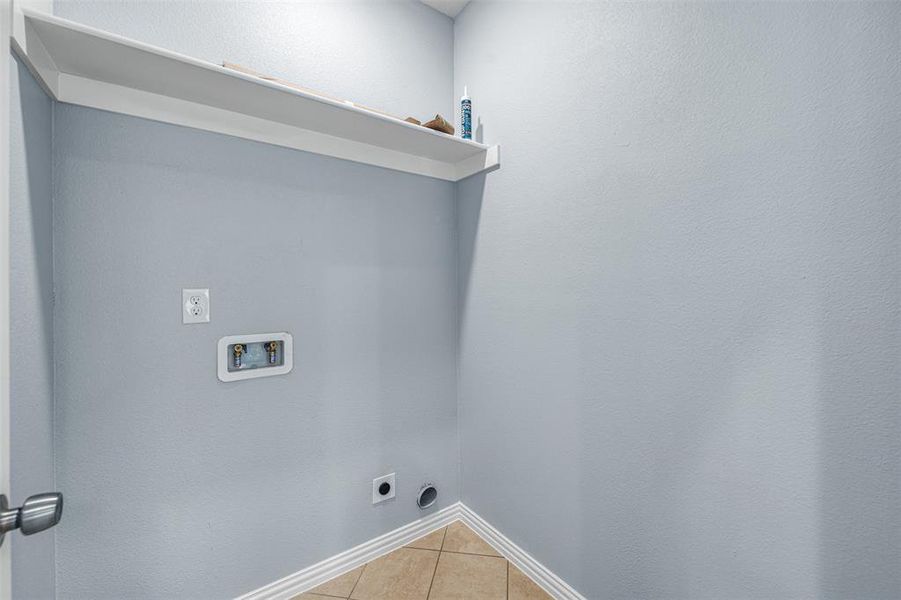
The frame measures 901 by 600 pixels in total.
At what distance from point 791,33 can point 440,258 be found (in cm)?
126

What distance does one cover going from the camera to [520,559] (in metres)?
1.41

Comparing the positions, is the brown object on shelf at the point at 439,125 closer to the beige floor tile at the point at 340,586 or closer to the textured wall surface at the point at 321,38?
the textured wall surface at the point at 321,38

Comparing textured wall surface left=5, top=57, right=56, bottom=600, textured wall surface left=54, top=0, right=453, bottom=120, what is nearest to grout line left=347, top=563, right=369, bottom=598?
textured wall surface left=5, top=57, right=56, bottom=600

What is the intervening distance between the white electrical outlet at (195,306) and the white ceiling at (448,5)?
158cm

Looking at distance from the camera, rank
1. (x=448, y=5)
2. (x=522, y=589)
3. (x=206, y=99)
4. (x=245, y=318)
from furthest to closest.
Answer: (x=448, y=5) < (x=522, y=589) < (x=245, y=318) < (x=206, y=99)

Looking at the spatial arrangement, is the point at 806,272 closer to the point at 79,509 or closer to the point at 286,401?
the point at 286,401

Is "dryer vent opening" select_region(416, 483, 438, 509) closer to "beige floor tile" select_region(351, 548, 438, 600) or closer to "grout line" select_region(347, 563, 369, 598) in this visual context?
"beige floor tile" select_region(351, 548, 438, 600)

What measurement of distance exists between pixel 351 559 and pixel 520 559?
26.6 inches

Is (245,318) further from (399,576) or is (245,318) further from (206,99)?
(399,576)

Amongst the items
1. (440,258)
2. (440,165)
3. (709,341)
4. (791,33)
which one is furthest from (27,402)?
(791,33)

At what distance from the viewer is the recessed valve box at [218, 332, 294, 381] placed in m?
1.17

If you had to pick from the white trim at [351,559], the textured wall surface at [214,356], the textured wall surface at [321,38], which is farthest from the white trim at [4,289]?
the white trim at [351,559]

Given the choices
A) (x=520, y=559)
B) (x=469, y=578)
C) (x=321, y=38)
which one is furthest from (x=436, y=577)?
(x=321, y=38)

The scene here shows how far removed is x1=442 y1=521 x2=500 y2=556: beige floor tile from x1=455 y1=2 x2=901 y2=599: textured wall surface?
6.4 inches
